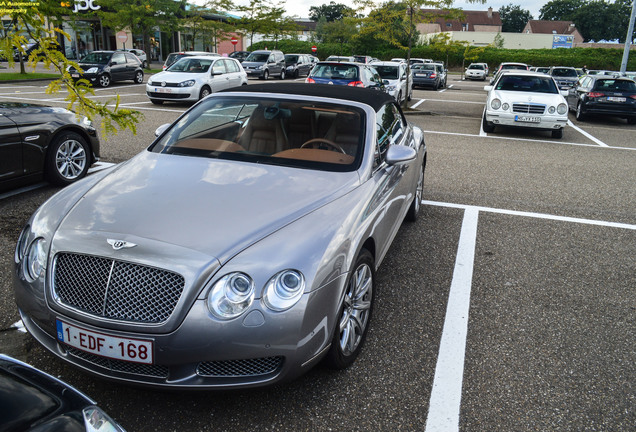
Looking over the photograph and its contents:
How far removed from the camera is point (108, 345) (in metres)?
2.36

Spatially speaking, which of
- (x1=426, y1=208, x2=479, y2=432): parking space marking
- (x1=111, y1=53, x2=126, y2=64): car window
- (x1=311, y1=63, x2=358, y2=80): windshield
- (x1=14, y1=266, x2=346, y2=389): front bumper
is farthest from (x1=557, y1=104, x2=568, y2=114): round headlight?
(x1=111, y1=53, x2=126, y2=64): car window

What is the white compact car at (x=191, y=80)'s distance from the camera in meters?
15.7

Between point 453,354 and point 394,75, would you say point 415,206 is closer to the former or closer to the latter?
point 453,354

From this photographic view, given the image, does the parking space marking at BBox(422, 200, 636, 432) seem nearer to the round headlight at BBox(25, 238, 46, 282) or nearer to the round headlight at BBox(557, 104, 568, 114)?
the round headlight at BBox(25, 238, 46, 282)

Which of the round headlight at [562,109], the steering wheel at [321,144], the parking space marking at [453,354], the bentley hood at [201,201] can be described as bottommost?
the parking space marking at [453,354]

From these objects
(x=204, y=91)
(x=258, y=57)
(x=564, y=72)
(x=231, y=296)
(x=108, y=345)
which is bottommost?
(x=108, y=345)

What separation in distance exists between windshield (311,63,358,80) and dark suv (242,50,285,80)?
54.2 feet

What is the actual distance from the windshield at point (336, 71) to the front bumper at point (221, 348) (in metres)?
12.8

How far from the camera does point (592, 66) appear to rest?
54.6 m

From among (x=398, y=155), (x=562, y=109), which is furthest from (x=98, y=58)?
(x=398, y=155)

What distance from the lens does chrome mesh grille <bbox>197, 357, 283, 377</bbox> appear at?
7.84ft

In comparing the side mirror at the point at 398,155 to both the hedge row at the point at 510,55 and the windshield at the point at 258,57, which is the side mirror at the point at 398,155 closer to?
the windshield at the point at 258,57

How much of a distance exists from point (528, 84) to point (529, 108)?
135 centimetres

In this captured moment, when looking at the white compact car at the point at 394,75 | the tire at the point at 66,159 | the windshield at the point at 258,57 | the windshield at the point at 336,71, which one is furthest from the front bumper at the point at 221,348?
the windshield at the point at 258,57
